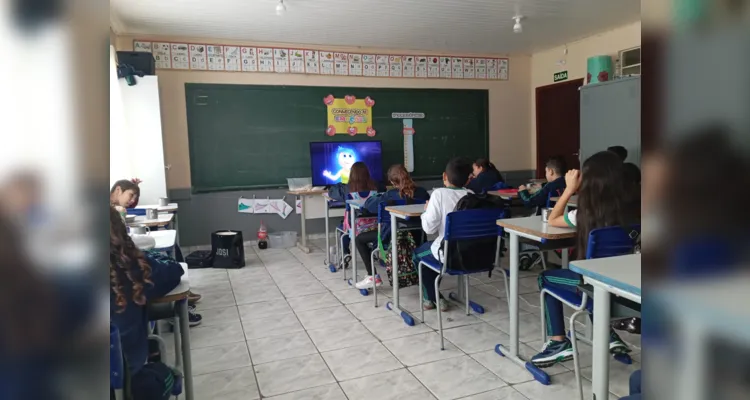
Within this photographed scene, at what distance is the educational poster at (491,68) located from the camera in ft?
22.0

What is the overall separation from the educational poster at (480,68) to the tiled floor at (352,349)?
3.51m

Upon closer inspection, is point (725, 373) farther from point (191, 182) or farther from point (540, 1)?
point (191, 182)

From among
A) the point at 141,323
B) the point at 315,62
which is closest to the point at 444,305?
the point at 141,323

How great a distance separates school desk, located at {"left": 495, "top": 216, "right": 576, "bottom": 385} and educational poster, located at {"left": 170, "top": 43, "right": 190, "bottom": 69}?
427cm

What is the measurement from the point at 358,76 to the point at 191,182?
2.39 m

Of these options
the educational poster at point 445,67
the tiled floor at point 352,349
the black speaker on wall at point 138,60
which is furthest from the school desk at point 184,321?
the educational poster at point 445,67

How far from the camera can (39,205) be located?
22 centimetres

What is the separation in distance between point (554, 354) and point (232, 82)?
4.58 meters

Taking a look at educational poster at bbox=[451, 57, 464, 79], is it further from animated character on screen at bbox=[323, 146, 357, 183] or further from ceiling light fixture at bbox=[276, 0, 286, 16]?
ceiling light fixture at bbox=[276, 0, 286, 16]

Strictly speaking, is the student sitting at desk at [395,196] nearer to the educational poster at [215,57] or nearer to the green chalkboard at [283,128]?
the green chalkboard at [283,128]

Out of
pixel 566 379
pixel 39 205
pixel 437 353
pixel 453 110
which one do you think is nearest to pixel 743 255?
pixel 39 205

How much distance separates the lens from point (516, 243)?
2428 mm

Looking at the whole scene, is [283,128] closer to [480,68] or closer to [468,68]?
[468,68]

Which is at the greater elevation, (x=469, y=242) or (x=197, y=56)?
(x=197, y=56)
